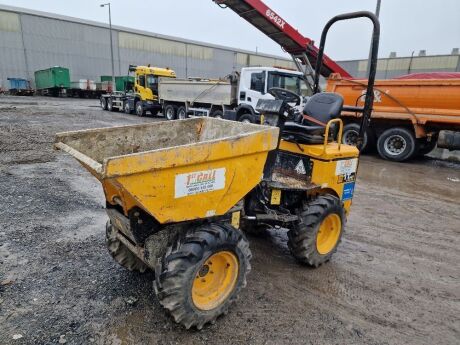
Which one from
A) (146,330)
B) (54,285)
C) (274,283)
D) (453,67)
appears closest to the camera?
(146,330)

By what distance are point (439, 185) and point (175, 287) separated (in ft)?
21.2

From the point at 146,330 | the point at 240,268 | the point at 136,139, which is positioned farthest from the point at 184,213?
the point at 136,139

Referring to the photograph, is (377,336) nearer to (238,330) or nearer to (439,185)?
(238,330)

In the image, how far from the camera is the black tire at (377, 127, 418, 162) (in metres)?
8.58


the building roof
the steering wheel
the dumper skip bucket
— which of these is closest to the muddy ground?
the dumper skip bucket

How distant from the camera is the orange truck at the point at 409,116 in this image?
788cm

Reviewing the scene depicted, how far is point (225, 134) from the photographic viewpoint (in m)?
3.19

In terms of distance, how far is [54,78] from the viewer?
94.2 feet

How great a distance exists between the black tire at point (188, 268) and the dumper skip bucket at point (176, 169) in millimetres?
145

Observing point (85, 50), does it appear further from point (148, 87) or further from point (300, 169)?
point (300, 169)

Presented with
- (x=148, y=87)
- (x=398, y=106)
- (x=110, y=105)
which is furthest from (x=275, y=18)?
(x=110, y=105)

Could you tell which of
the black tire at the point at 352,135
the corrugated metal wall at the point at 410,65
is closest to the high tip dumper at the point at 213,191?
the black tire at the point at 352,135

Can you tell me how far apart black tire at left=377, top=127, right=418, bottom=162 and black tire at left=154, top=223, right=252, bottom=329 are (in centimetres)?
785

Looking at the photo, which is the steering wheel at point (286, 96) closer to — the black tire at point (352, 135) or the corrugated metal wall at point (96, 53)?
the black tire at point (352, 135)
